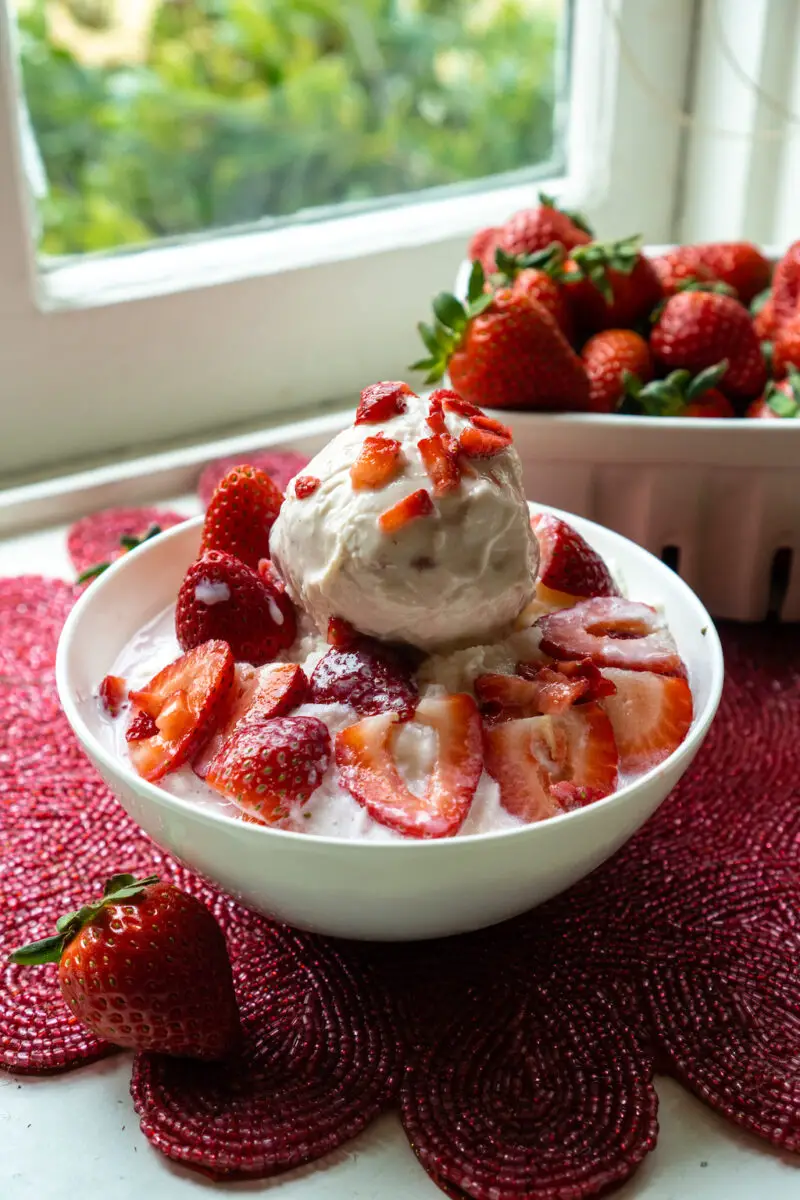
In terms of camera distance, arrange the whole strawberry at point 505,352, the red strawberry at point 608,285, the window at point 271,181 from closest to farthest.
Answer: the whole strawberry at point 505,352, the red strawberry at point 608,285, the window at point 271,181

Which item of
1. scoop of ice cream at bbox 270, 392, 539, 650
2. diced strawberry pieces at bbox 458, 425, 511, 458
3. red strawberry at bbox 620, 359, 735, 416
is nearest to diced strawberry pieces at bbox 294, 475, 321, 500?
scoop of ice cream at bbox 270, 392, 539, 650

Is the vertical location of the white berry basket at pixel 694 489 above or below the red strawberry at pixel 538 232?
below

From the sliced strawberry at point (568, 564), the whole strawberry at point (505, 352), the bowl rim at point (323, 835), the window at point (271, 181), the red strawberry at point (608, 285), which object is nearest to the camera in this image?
the bowl rim at point (323, 835)

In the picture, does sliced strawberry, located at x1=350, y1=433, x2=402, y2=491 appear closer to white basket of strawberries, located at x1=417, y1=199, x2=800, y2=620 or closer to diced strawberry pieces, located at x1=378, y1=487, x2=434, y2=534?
diced strawberry pieces, located at x1=378, y1=487, x2=434, y2=534

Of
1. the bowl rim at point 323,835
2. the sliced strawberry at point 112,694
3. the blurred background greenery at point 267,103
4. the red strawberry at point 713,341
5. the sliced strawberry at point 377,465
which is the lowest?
the sliced strawberry at point 112,694

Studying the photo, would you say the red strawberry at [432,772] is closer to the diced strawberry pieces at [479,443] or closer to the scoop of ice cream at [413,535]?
the scoop of ice cream at [413,535]

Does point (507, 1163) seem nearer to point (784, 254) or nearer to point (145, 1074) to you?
point (145, 1074)

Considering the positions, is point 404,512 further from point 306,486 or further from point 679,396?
point 679,396

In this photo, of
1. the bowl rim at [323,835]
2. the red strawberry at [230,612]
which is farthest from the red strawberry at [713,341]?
the red strawberry at [230,612]
